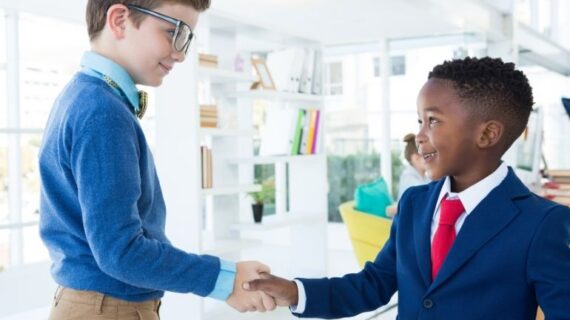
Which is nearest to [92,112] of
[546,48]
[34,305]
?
[34,305]

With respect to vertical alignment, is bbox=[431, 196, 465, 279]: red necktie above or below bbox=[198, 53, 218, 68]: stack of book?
below

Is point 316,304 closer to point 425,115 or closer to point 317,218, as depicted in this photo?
point 425,115

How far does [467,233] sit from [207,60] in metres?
2.86

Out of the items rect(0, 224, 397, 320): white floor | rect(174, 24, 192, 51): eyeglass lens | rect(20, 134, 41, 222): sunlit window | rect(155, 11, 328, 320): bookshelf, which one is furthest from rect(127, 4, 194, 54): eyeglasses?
rect(20, 134, 41, 222): sunlit window

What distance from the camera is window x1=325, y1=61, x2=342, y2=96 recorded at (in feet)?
25.7

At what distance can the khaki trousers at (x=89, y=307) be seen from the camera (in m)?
1.33

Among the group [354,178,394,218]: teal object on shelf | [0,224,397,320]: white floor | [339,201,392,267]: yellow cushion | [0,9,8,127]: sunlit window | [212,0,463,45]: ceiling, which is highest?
[212,0,463,45]: ceiling

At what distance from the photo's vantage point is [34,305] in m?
4.05

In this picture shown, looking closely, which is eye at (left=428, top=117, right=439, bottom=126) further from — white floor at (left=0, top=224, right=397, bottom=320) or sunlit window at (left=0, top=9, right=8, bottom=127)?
sunlit window at (left=0, top=9, right=8, bottom=127)

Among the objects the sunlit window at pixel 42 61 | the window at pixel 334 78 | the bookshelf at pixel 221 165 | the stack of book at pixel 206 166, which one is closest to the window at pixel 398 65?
the window at pixel 334 78

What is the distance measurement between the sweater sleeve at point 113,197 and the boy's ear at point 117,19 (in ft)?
0.74

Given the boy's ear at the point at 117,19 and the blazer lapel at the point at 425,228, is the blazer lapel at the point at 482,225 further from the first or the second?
the boy's ear at the point at 117,19

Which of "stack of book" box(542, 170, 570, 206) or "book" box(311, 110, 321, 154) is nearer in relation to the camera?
"stack of book" box(542, 170, 570, 206)

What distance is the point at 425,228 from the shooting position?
1.46 metres
